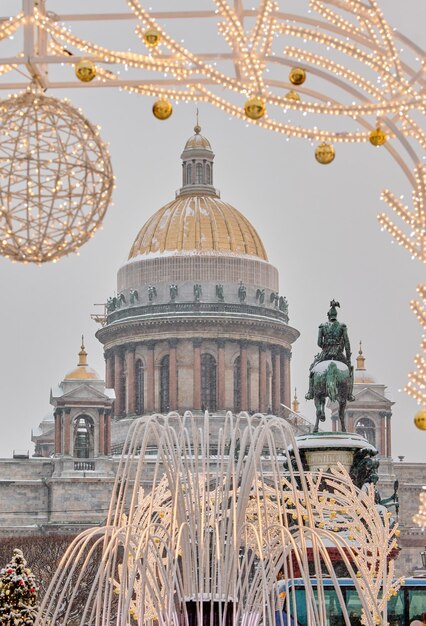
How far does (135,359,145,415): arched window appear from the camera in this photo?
111 metres

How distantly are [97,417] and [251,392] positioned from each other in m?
11.7

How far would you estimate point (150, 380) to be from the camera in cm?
11100

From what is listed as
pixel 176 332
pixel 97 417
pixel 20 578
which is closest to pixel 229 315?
pixel 176 332

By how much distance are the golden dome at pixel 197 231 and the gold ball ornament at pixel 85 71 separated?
98.5 m

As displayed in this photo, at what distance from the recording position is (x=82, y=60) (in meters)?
13.4

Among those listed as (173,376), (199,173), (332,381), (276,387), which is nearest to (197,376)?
(173,376)

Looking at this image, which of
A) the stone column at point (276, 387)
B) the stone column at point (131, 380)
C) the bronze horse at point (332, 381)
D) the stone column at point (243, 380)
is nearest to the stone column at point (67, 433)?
the stone column at point (131, 380)

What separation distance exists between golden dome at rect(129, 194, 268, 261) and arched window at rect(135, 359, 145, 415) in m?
6.58

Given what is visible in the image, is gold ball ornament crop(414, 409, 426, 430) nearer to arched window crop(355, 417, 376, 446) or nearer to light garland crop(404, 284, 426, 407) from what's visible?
light garland crop(404, 284, 426, 407)

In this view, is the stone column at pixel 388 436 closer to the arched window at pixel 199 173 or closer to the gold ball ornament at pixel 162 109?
the arched window at pixel 199 173

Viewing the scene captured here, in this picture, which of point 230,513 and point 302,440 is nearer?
point 230,513

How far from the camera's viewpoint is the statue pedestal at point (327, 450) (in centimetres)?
4191

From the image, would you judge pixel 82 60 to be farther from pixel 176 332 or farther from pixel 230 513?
pixel 176 332

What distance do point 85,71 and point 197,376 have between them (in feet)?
321
